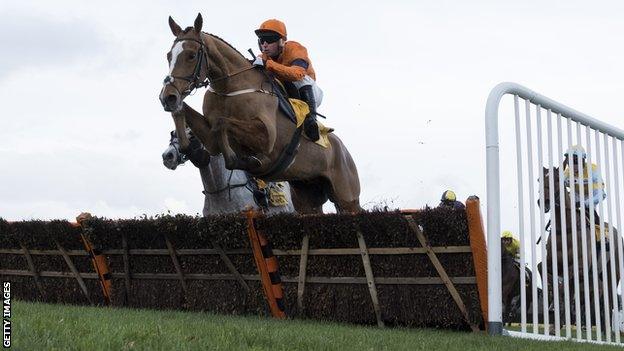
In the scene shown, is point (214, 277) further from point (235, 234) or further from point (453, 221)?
point (453, 221)

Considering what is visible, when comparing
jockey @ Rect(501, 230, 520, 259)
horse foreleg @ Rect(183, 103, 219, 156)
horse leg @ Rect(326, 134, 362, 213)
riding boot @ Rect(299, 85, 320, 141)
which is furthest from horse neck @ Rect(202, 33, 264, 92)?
jockey @ Rect(501, 230, 520, 259)

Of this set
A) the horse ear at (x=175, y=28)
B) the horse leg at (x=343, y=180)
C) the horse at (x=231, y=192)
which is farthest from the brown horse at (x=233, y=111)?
the horse at (x=231, y=192)

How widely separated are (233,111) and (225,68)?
458 millimetres

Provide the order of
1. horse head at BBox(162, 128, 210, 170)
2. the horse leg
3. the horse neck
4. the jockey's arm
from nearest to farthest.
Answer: the horse neck < the jockey's arm < horse head at BBox(162, 128, 210, 170) < the horse leg

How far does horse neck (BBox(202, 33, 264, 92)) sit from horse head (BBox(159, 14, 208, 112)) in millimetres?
151

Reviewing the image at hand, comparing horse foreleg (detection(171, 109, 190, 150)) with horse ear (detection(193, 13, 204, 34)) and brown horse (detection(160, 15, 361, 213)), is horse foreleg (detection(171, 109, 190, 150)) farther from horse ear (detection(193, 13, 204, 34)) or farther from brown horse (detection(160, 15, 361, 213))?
horse ear (detection(193, 13, 204, 34))

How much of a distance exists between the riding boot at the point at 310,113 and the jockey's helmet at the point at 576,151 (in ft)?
10.0

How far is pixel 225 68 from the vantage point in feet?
30.7

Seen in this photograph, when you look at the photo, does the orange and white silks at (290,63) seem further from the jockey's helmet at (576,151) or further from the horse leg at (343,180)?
the jockey's helmet at (576,151)

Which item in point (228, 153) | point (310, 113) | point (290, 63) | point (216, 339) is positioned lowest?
point (216, 339)

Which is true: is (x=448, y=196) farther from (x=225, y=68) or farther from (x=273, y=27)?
(x=225, y=68)

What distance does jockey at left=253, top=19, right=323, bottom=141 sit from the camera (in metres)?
9.67

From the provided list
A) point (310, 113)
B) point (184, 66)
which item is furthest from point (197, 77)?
point (310, 113)

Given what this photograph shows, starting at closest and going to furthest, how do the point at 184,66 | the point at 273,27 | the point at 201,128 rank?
1. the point at 184,66
2. the point at 201,128
3. the point at 273,27
